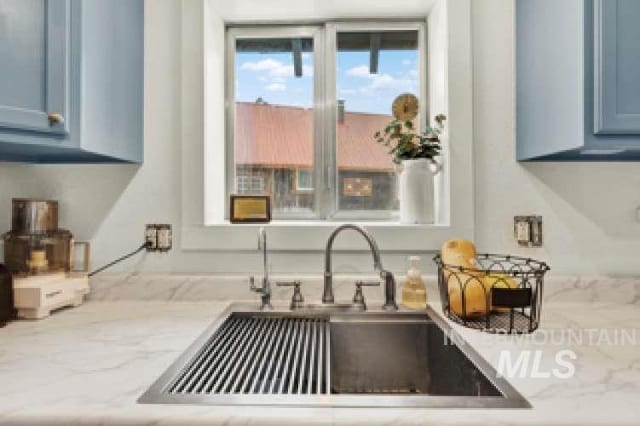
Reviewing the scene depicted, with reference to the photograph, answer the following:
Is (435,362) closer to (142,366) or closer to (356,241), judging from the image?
(356,241)

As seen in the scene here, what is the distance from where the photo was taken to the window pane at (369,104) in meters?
1.57

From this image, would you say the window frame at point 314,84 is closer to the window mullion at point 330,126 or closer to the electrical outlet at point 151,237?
the window mullion at point 330,126

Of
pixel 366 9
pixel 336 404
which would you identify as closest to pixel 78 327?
pixel 336 404

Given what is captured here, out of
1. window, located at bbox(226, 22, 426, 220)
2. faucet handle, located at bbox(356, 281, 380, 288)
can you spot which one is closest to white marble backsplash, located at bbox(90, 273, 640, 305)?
faucet handle, located at bbox(356, 281, 380, 288)

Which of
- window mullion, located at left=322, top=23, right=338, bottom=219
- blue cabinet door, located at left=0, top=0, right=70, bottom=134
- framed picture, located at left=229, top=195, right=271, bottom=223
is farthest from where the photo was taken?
window mullion, located at left=322, top=23, right=338, bottom=219

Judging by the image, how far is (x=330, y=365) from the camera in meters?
0.96

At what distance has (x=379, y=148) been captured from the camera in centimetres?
157

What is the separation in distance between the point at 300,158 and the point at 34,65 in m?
0.91

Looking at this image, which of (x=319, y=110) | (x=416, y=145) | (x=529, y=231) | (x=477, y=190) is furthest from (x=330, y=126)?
(x=529, y=231)

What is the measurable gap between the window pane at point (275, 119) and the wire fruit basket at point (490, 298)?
0.70 meters

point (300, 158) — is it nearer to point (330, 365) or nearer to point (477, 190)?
point (477, 190)

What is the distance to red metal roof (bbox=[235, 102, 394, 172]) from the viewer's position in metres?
1.57

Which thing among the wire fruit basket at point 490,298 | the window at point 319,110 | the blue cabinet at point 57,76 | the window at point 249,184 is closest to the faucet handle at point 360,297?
the wire fruit basket at point 490,298

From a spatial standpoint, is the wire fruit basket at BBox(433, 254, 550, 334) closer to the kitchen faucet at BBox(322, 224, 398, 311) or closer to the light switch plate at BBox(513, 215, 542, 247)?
the kitchen faucet at BBox(322, 224, 398, 311)
